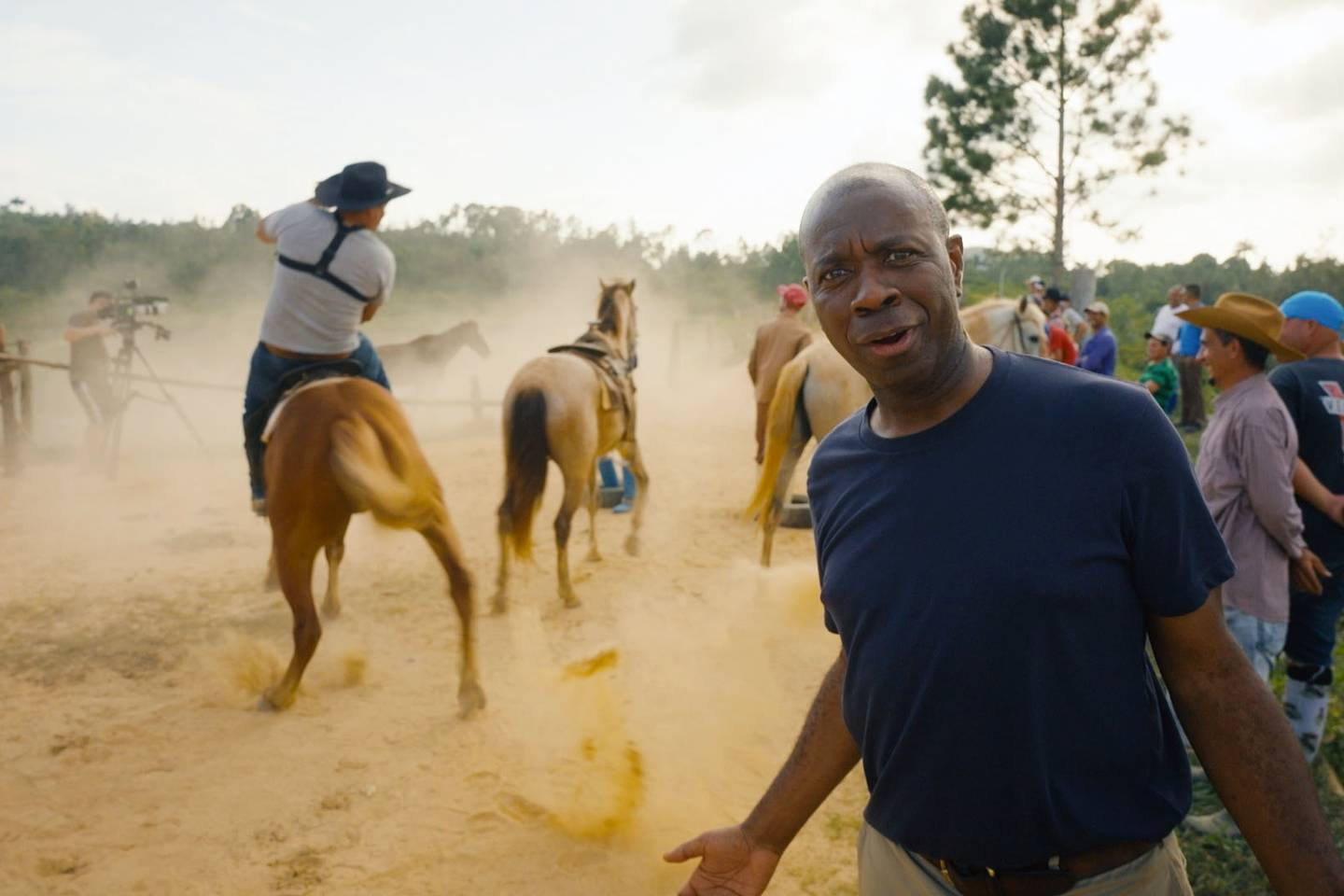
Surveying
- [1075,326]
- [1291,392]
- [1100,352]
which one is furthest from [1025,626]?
[1075,326]

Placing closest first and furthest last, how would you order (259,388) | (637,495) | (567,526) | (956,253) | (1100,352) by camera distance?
(956,253)
(259,388)
(567,526)
(637,495)
(1100,352)

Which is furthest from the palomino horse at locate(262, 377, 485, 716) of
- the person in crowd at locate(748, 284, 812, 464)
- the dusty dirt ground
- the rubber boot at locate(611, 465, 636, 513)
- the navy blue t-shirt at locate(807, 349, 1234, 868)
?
the rubber boot at locate(611, 465, 636, 513)

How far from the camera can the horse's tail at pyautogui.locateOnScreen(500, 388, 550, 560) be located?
648 centimetres

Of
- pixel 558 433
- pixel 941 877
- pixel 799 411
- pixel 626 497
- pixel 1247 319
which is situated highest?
pixel 1247 319

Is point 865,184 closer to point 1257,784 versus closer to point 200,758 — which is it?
point 1257,784

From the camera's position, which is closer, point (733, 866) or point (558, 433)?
point (733, 866)

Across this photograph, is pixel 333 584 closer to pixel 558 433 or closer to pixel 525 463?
pixel 525 463

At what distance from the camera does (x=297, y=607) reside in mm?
4738

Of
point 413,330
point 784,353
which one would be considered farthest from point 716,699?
point 413,330

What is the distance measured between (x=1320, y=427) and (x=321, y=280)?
4.94 meters

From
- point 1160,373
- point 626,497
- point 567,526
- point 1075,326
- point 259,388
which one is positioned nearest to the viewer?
point 259,388

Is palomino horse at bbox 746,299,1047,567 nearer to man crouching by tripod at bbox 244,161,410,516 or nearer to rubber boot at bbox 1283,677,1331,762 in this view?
man crouching by tripod at bbox 244,161,410,516

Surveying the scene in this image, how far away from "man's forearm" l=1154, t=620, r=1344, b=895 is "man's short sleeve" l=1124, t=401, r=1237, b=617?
128 mm

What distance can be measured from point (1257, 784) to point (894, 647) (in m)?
0.57
